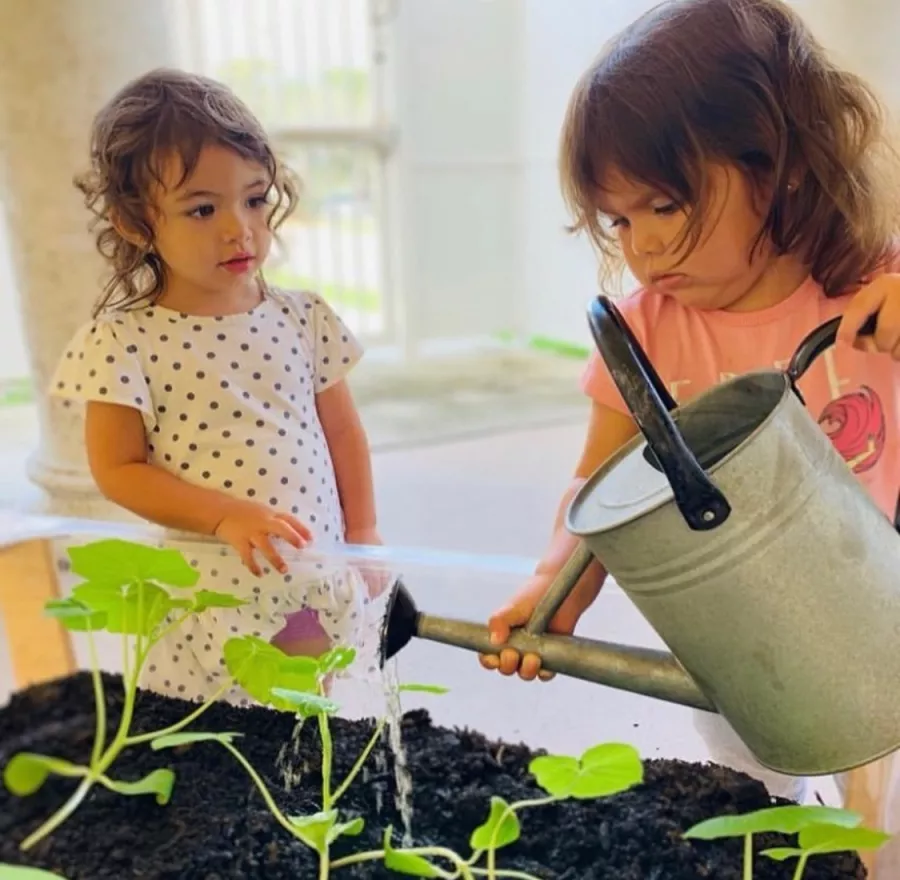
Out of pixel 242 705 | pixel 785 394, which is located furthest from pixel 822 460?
pixel 242 705

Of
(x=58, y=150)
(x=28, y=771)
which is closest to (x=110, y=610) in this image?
(x=28, y=771)

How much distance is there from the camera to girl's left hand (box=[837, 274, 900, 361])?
1.98 feet

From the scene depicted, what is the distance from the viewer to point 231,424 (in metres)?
0.94

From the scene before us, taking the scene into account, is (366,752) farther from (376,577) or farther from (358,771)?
(376,577)

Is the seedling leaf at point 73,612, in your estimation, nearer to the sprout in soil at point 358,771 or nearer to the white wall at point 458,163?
the sprout in soil at point 358,771

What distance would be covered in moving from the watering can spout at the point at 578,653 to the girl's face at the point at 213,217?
0.35m

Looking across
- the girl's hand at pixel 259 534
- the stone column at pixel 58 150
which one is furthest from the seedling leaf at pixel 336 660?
the stone column at pixel 58 150

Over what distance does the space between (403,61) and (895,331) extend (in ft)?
9.23

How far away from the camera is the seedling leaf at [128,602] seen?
0.64m

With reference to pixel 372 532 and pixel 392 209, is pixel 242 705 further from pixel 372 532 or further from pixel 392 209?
pixel 392 209

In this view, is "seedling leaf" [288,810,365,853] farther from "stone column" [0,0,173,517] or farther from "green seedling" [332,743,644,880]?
"stone column" [0,0,173,517]

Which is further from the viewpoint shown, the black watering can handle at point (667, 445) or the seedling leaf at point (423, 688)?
the seedling leaf at point (423, 688)

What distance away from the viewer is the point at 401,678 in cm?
83

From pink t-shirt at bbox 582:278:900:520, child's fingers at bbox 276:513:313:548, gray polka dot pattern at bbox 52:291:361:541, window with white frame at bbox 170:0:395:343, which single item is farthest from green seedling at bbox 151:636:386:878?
window with white frame at bbox 170:0:395:343
